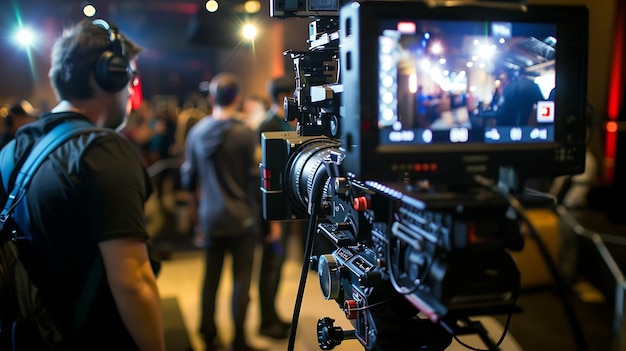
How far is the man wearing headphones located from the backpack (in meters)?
0.02

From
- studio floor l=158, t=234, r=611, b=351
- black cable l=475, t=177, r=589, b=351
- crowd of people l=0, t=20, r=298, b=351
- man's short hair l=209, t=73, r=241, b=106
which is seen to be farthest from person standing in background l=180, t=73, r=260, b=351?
black cable l=475, t=177, r=589, b=351

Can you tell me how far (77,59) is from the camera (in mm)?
1513

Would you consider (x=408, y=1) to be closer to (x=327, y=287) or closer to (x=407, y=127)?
(x=407, y=127)

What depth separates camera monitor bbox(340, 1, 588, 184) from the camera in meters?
0.93

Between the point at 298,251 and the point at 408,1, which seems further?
the point at 298,251

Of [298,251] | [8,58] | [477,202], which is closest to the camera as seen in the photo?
[477,202]

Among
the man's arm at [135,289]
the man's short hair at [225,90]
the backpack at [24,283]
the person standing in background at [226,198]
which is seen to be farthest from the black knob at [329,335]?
the man's short hair at [225,90]

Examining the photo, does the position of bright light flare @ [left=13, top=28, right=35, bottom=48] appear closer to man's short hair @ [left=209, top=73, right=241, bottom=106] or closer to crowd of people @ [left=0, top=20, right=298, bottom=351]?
crowd of people @ [left=0, top=20, right=298, bottom=351]

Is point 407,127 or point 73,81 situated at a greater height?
point 73,81

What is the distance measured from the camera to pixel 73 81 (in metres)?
1.52

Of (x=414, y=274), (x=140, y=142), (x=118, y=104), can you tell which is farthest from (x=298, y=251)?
(x=414, y=274)

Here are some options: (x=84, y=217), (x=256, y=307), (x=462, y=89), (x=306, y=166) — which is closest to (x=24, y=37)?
(x=84, y=217)

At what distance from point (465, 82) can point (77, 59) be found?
1.03 m

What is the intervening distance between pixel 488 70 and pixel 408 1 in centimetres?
19
